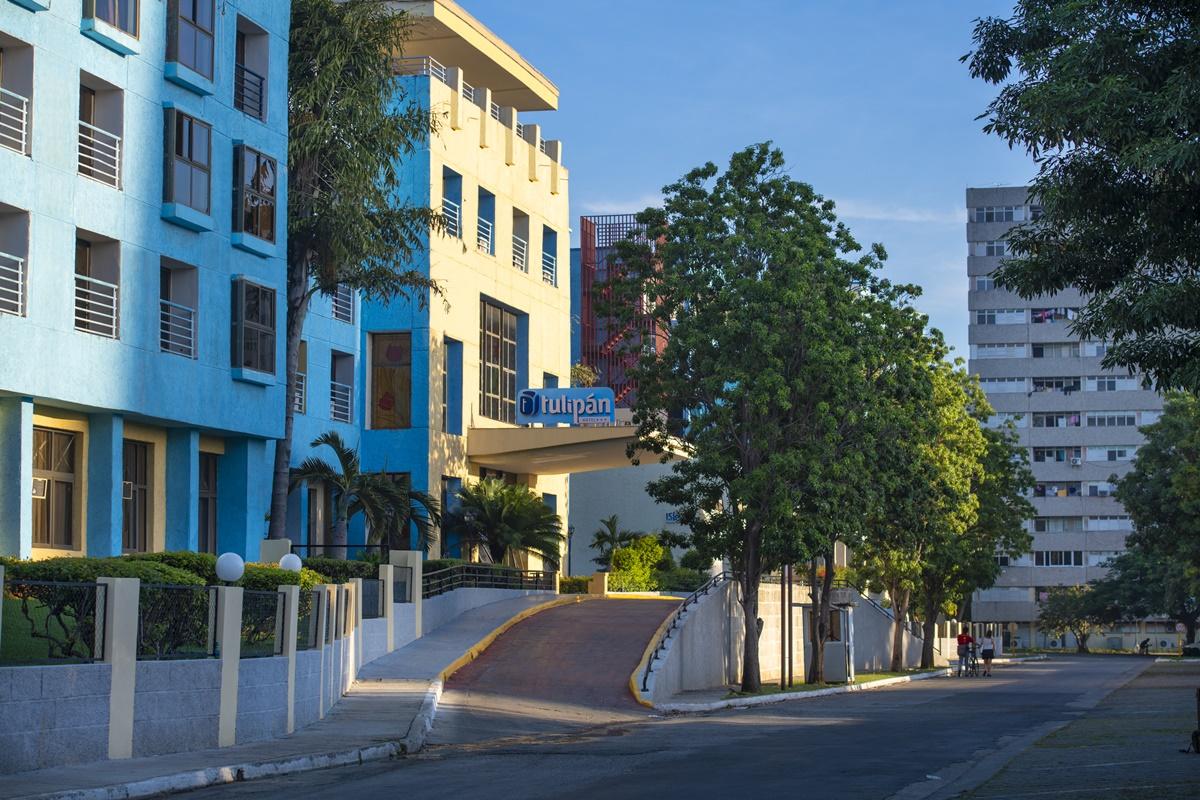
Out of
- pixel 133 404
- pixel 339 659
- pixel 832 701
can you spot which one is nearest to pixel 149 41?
pixel 133 404

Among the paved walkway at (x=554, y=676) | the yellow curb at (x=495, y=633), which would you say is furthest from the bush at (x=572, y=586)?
the paved walkway at (x=554, y=676)

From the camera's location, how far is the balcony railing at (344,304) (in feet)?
161

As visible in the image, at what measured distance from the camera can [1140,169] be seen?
15.4 metres

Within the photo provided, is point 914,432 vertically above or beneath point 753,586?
above

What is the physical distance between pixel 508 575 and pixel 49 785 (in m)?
33.2

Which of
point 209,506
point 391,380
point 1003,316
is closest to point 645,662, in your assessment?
point 209,506

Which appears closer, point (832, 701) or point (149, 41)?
point (149, 41)

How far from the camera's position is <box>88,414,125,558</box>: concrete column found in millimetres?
29203

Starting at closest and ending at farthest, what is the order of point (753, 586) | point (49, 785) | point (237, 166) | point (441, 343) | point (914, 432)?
1. point (49, 785)
2. point (237, 166)
3. point (753, 586)
4. point (914, 432)
5. point (441, 343)

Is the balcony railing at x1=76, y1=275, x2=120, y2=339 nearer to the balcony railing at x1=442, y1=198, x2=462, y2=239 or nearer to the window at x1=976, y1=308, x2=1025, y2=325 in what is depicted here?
the balcony railing at x1=442, y1=198, x2=462, y2=239

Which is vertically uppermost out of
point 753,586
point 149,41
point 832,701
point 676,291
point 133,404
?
point 149,41

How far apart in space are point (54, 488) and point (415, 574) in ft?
34.2

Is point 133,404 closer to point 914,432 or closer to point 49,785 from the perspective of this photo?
point 49,785

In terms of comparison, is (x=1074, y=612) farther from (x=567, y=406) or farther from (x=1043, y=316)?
(x=567, y=406)
